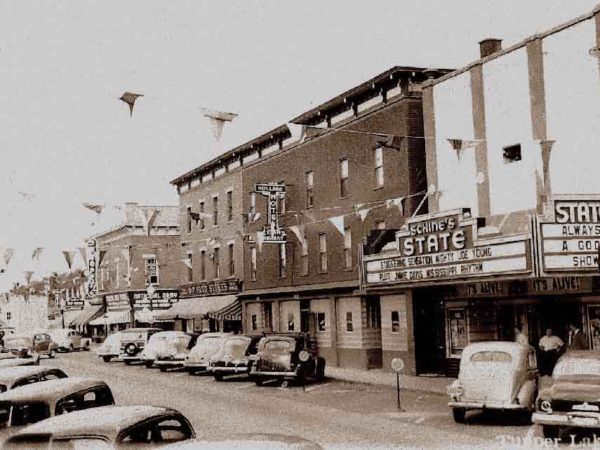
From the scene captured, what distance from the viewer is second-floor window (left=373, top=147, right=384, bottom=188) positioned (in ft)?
95.8

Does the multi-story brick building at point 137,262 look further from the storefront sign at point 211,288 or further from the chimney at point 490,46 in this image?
the chimney at point 490,46

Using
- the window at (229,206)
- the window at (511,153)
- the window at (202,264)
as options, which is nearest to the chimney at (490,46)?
the window at (511,153)

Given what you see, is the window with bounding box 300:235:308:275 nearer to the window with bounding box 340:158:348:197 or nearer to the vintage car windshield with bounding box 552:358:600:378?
the window with bounding box 340:158:348:197

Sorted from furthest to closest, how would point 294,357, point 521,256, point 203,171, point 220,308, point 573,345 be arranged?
point 203,171, point 220,308, point 294,357, point 573,345, point 521,256

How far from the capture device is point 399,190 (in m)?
27.9

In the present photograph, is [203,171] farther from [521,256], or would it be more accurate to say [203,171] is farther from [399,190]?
[521,256]

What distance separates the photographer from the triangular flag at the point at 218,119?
16062 millimetres

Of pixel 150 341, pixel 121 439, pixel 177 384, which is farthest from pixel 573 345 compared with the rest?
pixel 150 341

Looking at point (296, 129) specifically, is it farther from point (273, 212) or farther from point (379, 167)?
point (273, 212)

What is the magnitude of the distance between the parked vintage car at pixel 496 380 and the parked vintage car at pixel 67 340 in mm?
42248

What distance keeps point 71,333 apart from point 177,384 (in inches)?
1228

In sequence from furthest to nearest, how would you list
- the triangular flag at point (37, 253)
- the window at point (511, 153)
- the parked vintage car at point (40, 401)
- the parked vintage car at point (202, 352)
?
the triangular flag at point (37, 253)
the parked vintage car at point (202, 352)
the window at point (511, 153)
the parked vintage car at point (40, 401)

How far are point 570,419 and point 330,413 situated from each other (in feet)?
21.4

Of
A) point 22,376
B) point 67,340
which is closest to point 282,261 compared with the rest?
point 67,340
